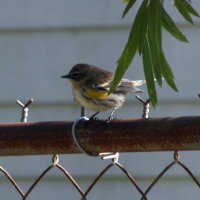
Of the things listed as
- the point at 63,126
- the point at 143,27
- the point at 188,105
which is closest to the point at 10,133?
the point at 63,126

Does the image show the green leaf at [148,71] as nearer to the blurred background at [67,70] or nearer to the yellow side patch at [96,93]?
the yellow side patch at [96,93]

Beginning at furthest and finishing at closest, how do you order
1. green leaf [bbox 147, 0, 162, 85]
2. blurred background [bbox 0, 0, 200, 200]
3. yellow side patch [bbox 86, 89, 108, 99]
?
blurred background [bbox 0, 0, 200, 200]
yellow side patch [bbox 86, 89, 108, 99]
green leaf [bbox 147, 0, 162, 85]

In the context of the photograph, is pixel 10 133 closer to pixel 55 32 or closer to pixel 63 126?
pixel 63 126

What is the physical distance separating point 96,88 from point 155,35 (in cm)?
207

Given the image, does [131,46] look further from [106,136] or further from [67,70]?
[67,70]

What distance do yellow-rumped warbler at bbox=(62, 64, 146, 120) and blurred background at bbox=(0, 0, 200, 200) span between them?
33 cm

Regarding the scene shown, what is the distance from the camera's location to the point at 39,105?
4.69 meters

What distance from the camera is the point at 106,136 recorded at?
7.06 feet

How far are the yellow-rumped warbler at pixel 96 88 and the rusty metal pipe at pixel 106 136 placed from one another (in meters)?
1.39

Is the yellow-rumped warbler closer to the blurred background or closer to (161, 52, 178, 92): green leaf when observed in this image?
the blurred background

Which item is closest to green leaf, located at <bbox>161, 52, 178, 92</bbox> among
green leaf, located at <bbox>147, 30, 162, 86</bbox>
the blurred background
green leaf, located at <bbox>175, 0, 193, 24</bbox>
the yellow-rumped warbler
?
green leaf, located at <bbox>147, 30, 162, 86</bbox>

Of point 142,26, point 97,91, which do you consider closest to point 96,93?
point 97,91

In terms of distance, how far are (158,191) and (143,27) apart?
2.63 metres

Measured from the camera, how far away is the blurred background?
14.9ft
